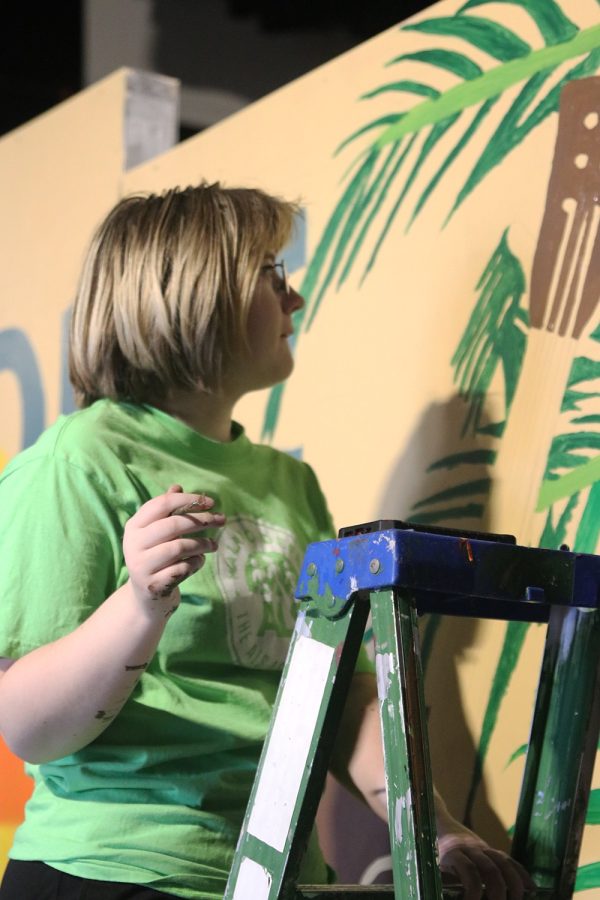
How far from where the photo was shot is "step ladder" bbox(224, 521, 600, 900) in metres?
0.81

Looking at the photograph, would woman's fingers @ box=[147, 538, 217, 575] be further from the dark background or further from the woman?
the dark background

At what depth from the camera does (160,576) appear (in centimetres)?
93

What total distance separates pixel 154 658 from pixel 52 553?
142 millimetres

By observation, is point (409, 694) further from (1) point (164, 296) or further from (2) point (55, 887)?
(1) point (164, 296)

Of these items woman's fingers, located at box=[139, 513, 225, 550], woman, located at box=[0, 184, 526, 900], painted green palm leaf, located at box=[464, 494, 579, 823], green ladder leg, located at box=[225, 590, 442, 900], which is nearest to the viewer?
green ladder leg, located at box=[225, 590, 442, 900]

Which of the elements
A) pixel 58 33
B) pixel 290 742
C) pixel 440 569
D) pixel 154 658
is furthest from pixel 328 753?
pixel 58 33

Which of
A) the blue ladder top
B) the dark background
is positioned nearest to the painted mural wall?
the blue ladder top

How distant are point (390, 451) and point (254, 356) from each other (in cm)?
24

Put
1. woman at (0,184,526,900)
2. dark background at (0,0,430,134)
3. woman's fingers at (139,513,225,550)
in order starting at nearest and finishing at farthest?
woman's fingers at (139,513,225,550)
woman at (0,184,526,900)
dark background at (0,0,430,134)

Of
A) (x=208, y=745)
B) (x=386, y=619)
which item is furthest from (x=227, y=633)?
(x=386, y=619)

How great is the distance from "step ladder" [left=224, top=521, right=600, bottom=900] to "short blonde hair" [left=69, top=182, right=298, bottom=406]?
374 mm

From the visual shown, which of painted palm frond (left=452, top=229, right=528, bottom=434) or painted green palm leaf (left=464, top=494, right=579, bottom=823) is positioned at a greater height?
painted palm frond (left=452, top=229, right=528, bottom=434)

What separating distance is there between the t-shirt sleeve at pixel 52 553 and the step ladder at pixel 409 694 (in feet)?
0.78

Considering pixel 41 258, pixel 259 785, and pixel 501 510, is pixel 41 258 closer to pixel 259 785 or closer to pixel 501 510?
pixel 501 510
